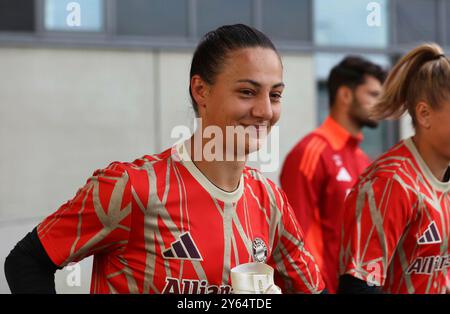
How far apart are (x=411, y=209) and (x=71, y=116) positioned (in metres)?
5.85

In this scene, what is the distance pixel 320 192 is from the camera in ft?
15.4

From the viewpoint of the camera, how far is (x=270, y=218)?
269 centimetres

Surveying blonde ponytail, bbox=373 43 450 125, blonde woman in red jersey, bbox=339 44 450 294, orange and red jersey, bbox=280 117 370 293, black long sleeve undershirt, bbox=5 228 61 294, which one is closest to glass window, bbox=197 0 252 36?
orange and red jersey, bbox=280 117 370 293

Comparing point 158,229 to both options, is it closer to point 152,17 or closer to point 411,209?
point 411,209

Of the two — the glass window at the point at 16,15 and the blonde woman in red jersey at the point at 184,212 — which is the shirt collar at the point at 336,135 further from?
the glass window at the point at 16,15

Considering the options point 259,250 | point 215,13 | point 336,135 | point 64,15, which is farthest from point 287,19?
point 259,250

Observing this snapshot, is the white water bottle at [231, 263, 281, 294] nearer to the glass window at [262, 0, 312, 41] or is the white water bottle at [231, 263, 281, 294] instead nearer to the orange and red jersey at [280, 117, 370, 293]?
the orange and red jersey at [280, 117, 370, 293]

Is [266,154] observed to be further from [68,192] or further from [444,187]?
[68,192]

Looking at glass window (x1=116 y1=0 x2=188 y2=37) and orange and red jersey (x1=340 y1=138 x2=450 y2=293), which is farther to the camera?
glass window (x1=116 y1=0 x2=188 y2=37)

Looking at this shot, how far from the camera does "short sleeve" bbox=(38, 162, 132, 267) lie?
235cm

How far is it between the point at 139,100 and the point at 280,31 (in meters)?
1.94

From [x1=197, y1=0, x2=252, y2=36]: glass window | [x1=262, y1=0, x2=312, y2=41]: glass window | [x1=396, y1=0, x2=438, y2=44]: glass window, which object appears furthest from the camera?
[x1=396, y1=0, x2=438, y2=44]: glass window

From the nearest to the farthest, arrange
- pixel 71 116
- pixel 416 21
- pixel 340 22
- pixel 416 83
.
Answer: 1. pixel 416 83
2. pixel 71 116
3. pixel 340 22
4. pixel 416 21
